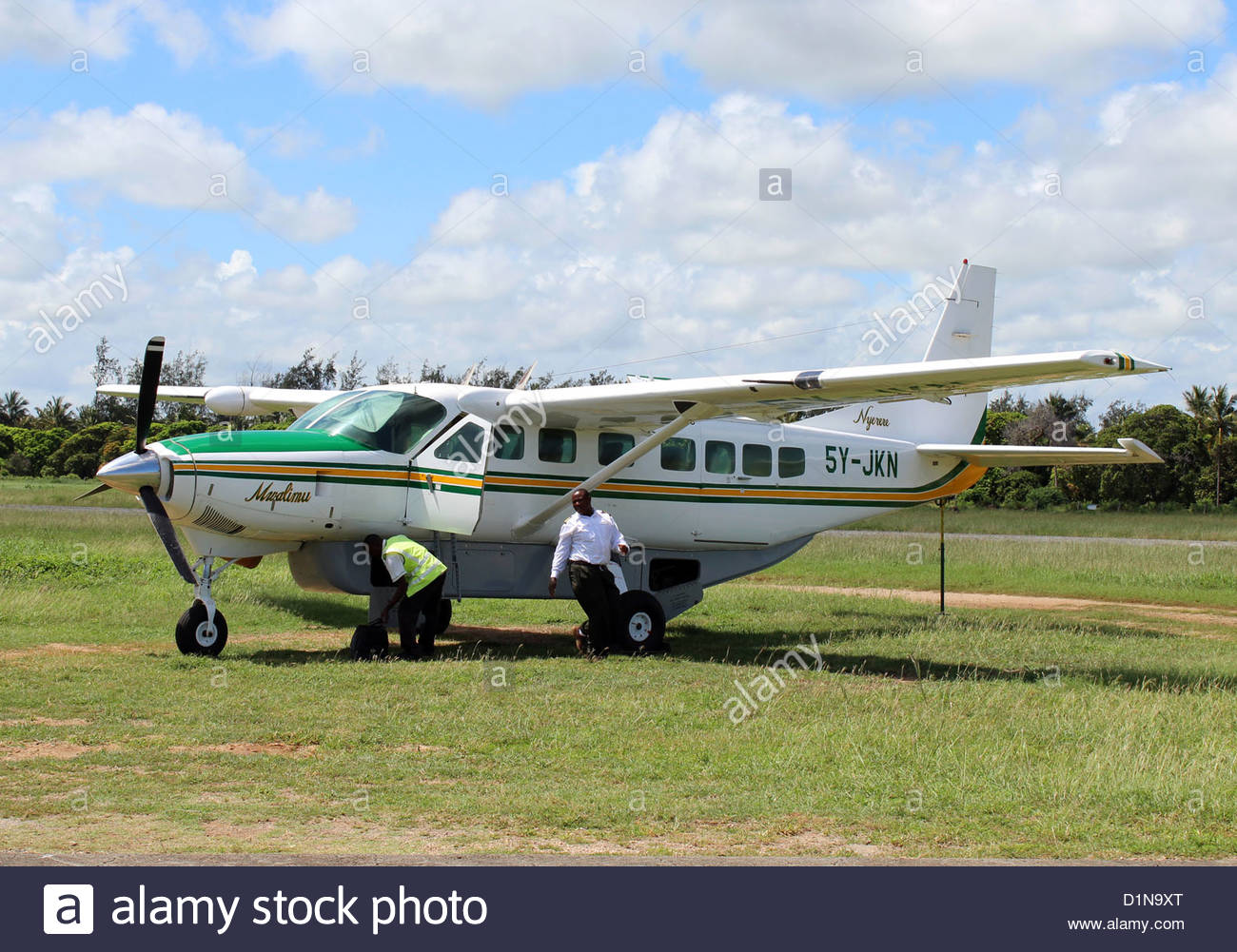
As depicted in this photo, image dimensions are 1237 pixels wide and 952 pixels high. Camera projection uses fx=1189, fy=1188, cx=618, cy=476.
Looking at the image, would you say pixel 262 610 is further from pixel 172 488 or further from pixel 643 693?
pixel 643 693

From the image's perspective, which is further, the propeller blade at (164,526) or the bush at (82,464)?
the bush at (82,464)

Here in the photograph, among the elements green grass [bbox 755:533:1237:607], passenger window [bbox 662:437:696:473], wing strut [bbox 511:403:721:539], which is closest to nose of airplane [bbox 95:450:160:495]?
wing strut [bbox 511:403:721:539]

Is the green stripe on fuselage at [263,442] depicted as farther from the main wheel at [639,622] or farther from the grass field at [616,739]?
the main wheel at [639,622]

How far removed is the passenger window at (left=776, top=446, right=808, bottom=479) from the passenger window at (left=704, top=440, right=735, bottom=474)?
0.79 metres

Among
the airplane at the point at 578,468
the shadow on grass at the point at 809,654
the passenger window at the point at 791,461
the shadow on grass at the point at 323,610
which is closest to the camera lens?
the airplane at the point at 578,468

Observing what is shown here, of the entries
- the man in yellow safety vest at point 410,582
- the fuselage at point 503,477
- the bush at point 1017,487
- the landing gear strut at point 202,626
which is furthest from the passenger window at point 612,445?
the bush at point 1017,487

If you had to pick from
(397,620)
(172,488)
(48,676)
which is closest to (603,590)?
(397,620)

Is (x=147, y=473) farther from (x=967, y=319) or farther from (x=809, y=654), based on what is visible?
(x=967, y=319)

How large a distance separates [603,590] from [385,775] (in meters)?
6.03

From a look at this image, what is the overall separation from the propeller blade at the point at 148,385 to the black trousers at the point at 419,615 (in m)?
3.14

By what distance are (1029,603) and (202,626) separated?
14.0 meters

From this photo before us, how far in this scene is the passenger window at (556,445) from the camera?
47.0 ft

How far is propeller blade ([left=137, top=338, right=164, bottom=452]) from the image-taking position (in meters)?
12.1

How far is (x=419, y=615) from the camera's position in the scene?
42.2 feet
